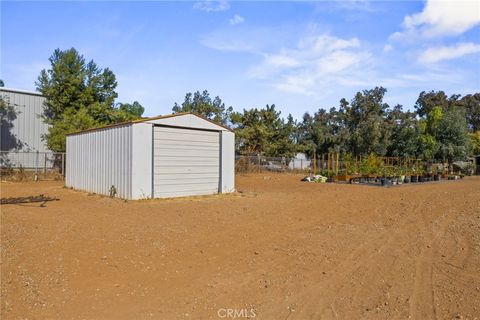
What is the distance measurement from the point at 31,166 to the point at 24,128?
2894 mm

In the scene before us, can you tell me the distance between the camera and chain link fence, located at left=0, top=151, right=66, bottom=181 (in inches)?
914

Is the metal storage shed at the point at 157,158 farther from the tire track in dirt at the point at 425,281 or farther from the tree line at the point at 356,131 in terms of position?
the tree line at the point at 356,131

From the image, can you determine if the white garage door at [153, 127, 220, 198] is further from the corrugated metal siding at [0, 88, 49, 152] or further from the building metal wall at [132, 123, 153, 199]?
the corrugated metal siding at [0, 88, 49, 152]

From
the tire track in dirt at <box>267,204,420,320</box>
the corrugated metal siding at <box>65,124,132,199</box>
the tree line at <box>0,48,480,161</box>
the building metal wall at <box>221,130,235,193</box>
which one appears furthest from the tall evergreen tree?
the tire track in dirt at <box>267,204,420,320</box>

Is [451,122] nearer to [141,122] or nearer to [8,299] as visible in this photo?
[141,122]

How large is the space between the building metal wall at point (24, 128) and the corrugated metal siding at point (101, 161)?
383 inches

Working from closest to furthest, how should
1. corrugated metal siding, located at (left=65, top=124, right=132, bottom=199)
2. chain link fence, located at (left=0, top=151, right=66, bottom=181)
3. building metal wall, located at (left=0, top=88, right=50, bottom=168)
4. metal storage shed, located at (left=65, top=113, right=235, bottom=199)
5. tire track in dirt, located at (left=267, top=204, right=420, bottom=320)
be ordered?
tire track in dirt, located at (left=267, top=204, right=420, bottom=320), metal storage shed, located at (left=65, top=113, right=235, bottom=199), corrugated metal siding, located at (left=65, top=124, right=132, bottom=199), chain link fence, located at (left=0, top=151, right=66, bottom=181), building metal wall, located at (left=0, top=88, right=50, bottom=168)

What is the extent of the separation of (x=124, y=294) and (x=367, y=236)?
4.93 meters

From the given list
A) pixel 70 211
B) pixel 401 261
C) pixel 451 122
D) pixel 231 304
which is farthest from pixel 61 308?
pixel 451 122

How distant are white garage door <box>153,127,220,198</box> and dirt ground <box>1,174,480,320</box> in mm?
4284

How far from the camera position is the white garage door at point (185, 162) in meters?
13.9

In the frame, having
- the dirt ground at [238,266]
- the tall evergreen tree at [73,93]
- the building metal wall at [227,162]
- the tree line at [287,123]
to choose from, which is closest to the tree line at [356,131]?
the tree line at [287,123]

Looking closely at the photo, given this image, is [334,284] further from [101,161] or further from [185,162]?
[101,161]

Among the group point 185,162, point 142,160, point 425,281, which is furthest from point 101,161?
point 425,281
